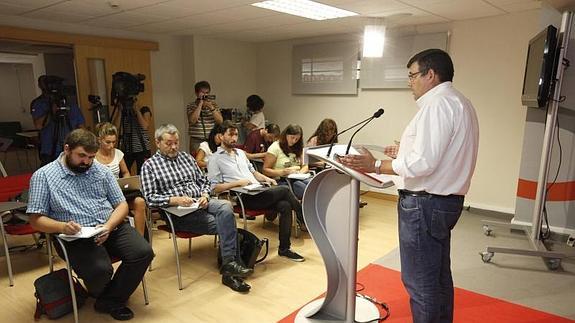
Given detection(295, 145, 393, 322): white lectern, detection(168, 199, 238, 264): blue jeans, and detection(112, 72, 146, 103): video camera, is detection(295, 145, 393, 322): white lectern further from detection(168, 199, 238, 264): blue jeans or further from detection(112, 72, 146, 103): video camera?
detection(112, 72, 146, 103): video camera

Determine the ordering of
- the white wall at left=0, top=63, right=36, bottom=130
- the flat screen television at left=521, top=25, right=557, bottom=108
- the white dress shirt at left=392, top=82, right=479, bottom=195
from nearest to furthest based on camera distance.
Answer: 1. the white dress shirt at left=392, top=82, right=479, bottom=195
2. the flat screen television at left=521, top=25, right=557, bottom=108
3. the white wall at left=0, top=63, right=36, bottom=130

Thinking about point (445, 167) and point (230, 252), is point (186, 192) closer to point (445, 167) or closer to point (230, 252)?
point (230, 252)

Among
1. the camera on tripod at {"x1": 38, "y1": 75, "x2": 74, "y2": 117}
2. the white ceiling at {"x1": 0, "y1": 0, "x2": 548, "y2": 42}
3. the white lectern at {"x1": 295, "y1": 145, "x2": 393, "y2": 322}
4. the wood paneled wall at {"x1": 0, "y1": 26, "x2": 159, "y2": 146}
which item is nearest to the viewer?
the white lectern at {"x1": 295, "y1": 145, "x2": 393, "y2": 322}

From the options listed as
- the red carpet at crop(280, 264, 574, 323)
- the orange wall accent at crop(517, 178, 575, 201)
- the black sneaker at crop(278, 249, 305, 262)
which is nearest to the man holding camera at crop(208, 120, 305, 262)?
the black sneaker at crop(278, 249, 305, 262)

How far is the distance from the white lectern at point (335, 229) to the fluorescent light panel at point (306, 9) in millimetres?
2030

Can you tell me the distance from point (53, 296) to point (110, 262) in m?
0.43

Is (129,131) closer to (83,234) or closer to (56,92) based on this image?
(56,92)

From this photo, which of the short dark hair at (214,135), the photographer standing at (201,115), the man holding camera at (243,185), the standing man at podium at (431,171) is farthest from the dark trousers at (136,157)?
the standing man at podium at (431,171)

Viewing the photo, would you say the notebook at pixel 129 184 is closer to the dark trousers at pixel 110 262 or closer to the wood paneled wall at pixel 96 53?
the dark trousers at pixel 110 262

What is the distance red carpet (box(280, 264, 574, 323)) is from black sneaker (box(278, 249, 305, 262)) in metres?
0.58

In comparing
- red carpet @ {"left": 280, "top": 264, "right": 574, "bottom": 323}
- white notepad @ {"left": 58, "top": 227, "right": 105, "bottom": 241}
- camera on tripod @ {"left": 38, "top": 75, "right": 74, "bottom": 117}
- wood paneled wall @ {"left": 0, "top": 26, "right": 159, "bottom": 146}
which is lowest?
red carpet @ {"left": 280, "top": 264, "right": 574, "bottom": 323}

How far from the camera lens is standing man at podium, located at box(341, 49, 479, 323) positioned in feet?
5.19

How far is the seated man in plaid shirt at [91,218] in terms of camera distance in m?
2.15

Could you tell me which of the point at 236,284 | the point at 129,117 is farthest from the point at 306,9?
the point at 236,284
